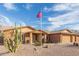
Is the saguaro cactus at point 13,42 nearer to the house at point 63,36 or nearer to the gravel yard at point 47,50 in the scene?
the gravel yard at point 47,50

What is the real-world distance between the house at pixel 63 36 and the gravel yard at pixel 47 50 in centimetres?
10

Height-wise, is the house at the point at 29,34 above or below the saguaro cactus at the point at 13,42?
above

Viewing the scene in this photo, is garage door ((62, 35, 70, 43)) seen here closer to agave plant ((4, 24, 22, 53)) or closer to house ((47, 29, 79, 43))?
house ((47, 29, 79, 43))

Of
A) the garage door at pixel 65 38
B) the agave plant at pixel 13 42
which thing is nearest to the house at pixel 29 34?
the agave plant at pixel 13 42

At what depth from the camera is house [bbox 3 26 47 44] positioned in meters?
8.37

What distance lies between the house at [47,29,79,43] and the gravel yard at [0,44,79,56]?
0.10 m

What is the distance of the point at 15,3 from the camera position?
8.32m

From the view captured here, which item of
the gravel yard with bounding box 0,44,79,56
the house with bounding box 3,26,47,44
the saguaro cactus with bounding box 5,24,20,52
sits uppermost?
the house with bounding box 3,26,47,44

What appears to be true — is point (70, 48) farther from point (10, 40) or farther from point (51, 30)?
point (10, 40)

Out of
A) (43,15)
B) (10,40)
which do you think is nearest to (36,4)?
(43,15)

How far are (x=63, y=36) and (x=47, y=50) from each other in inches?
15.9

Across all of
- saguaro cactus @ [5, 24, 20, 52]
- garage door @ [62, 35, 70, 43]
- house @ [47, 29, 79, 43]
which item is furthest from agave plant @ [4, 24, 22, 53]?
garage door @ [62, 35, 70, 43]

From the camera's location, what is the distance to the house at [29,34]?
329 inches

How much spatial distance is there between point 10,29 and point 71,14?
3.88 ft
